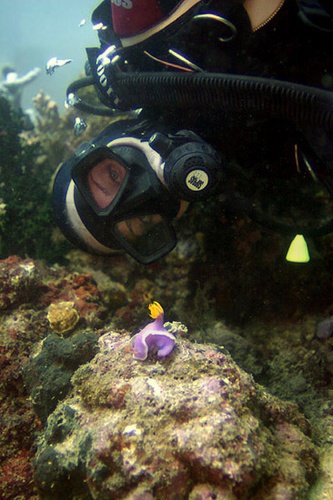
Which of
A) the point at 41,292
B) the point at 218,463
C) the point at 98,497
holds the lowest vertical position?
the point at 41,292

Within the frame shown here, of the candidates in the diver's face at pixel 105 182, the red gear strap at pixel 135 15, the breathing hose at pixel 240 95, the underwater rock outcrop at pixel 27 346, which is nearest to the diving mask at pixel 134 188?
the diver's face at pixel 105 182

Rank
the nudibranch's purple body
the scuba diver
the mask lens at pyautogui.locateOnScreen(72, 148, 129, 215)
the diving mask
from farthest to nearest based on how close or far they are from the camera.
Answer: the mask lens at pyautogui.locateOnScreen(72, 148, 129, 215), the diving mask, the scuba diver, the nudibranch's purple body

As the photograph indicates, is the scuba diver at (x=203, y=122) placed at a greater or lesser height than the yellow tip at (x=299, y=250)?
greater

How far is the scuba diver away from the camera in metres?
1.97

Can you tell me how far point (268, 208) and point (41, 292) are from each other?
6.97 ft

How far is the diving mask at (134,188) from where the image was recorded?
212cm

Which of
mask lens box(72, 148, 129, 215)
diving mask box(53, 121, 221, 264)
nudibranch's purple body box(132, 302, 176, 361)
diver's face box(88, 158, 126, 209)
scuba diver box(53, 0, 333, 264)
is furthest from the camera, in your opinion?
diver's face box(88, 158, 126, 209)

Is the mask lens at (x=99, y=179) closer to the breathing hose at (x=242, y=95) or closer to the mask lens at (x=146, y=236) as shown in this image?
the mask lens at (x=146, y=236)

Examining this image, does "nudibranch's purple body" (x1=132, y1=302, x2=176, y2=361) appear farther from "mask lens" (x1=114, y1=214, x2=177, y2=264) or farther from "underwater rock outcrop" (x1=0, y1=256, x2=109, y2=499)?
"mask lens" (x1=114, y1=214, x2=177, y2=264)

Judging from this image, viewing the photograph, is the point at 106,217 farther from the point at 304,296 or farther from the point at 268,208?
Answer: the point at 304,296

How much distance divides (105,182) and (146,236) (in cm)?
53

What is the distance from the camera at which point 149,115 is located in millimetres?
2662

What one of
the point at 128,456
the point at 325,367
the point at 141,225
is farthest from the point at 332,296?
the point at 128,456

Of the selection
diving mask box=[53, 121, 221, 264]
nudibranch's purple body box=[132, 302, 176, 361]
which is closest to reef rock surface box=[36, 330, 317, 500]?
nudibranch's purple body box=[132, 302, 176, 361]
